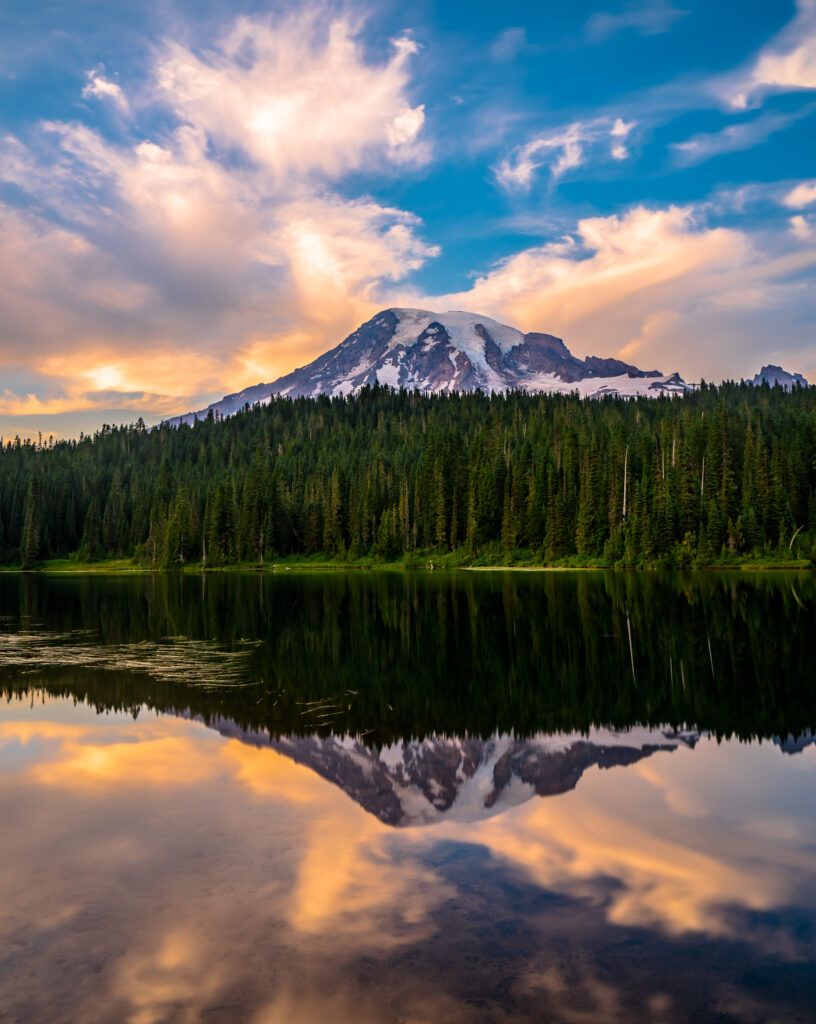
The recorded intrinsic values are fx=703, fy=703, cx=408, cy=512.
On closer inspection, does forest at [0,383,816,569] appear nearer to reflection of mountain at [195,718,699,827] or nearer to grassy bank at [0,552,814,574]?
grassy bank at [0,552,814,574]

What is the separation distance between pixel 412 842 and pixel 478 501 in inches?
4712

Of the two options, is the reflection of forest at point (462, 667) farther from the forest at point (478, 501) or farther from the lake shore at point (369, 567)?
the forest at point (478, 501)

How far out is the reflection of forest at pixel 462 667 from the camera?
16469 mm

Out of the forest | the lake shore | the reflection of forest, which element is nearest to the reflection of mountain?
the reflection of forest

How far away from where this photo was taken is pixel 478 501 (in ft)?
422

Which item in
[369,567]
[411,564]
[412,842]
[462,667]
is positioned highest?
[411,564]

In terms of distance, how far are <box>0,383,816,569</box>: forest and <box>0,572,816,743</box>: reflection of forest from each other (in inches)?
2522

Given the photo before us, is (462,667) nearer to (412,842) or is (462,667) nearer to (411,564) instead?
(412,842)

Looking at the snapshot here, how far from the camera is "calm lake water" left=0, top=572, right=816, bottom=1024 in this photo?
641cm

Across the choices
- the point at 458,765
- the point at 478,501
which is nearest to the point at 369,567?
the point at 478,501

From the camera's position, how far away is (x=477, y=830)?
1025cm

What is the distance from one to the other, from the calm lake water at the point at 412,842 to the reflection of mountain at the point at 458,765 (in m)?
0.06

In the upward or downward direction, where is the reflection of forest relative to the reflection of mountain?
upward

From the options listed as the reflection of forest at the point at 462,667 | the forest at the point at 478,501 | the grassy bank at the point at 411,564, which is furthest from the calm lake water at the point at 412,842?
the forest at the point at 478,501
